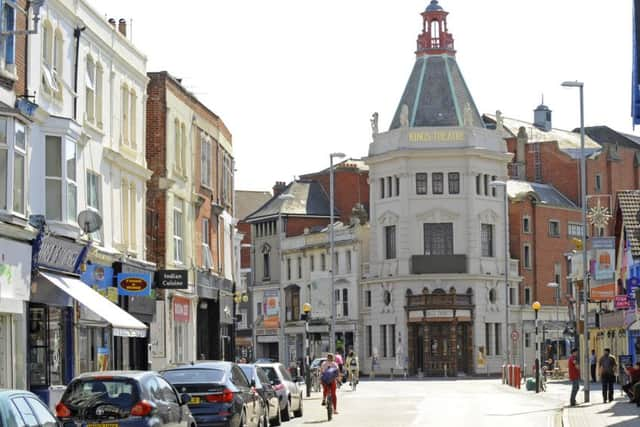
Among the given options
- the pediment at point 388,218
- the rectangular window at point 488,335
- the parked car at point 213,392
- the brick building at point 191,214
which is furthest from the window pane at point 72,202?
the rectangular window at point 488,335

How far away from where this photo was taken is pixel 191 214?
4900 centimetres

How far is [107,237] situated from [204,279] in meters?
13.2

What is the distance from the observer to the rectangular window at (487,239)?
94.0m

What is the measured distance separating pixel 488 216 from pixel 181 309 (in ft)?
161

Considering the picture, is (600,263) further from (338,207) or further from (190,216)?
(338,207)

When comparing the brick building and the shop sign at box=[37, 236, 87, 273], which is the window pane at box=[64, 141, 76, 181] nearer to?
the shop sign at box=[37, 236, 87, 273]

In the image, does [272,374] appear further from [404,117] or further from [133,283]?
[404,117]

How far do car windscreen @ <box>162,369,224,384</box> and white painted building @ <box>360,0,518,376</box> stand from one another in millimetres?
63769

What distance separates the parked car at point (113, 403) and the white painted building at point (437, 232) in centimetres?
6935

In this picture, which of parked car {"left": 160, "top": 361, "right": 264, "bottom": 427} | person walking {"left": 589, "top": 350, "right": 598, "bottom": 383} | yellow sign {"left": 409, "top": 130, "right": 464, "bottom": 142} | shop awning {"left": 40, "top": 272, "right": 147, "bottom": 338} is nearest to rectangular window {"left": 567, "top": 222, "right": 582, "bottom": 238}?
yellow sign {"left": 409, "top": 130, "right": 464, "bottom": 142}

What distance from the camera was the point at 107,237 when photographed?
3788 cm

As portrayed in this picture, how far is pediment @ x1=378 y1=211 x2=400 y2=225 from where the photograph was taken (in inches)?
3686

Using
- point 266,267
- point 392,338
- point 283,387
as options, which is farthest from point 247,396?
point 266,267

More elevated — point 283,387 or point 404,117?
point 404,117
